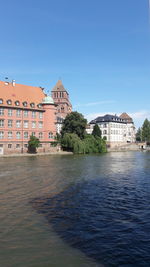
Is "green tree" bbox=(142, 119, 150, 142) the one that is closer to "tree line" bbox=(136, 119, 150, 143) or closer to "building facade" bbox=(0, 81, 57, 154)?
"tree line" bbox=(136, 119, 150, 143)

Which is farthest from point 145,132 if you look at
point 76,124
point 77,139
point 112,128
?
point 77,139

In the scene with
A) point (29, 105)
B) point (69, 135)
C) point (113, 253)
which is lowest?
point (113, 253)

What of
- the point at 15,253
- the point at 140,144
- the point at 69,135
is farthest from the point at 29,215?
the point at 140,144

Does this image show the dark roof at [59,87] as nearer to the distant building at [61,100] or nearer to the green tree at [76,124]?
the distant building at [61,100]

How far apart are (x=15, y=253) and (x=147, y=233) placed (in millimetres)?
5499

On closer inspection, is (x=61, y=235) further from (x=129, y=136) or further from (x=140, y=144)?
(x=129, y=136)

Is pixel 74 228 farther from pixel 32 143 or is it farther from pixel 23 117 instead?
pixel 23 117

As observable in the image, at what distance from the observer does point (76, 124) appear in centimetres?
7569

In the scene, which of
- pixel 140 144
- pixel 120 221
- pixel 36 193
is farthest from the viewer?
pixel 140 144

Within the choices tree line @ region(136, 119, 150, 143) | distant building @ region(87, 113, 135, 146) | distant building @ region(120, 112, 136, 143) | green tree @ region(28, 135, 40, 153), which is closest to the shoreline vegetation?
green tree @ region(28, 135, 40, 153)

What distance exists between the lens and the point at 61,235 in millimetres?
9828

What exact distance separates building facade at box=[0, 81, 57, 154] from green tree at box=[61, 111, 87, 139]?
532 centimetres

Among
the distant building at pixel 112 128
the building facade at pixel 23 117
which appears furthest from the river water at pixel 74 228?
the distant building at pixel 112 128

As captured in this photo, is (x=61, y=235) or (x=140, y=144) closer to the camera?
(x=61, y=235)
